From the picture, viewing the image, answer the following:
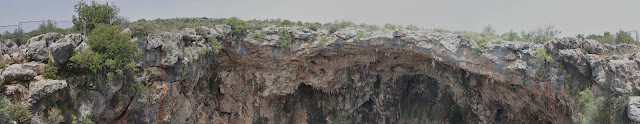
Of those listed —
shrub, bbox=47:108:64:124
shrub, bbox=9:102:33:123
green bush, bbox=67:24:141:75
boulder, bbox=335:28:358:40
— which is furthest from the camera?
boulder, bbox=335:28:358:40

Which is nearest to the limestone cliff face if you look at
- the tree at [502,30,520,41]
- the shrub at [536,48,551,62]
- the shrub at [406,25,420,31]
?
the shrub at [536,48,551,62]

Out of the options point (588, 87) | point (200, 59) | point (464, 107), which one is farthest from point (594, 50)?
point (200, 59)

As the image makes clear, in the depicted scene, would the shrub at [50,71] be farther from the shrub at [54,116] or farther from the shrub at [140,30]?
the shrub at [140,30]

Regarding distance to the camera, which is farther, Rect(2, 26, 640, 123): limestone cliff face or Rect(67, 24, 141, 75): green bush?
Rect(2, 26, 640, 123): limestone cliff face

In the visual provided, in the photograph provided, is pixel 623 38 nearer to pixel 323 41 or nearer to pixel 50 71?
pixel 323 41

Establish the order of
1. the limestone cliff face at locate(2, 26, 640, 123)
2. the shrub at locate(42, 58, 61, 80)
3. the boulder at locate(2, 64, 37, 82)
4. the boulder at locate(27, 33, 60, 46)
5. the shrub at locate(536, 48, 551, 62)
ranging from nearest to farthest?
the boulder at locate(2, 64, 37, 82)
the shrub at locate(42, 58, 61, 80)
the boulder at locate(27, 33, 60, 46)
the limestone cliff face at locate(2, 26, 640, 123)
the shrub at locate(536, 48, 551, 62)

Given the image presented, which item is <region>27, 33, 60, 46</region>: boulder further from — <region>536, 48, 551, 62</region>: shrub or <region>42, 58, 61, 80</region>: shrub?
<region>536, 48, 551, 62</region>: shrub
